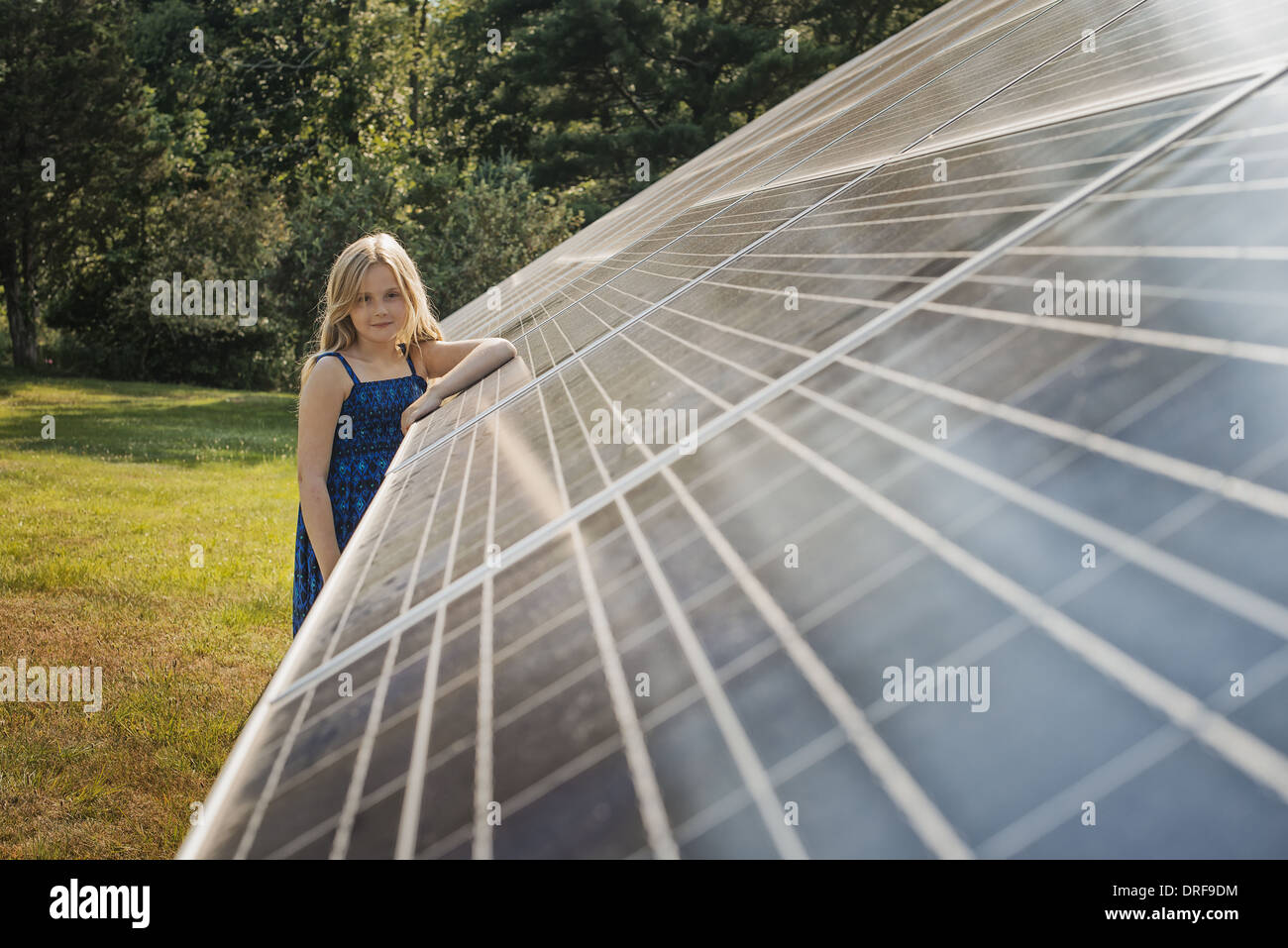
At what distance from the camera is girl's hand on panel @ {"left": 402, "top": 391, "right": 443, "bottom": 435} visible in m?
4.16

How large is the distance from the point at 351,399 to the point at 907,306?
89.3 inches

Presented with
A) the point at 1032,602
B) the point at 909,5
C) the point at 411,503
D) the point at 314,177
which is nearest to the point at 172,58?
the point at 314,177

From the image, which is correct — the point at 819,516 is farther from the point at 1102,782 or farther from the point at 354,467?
the point at 354,467

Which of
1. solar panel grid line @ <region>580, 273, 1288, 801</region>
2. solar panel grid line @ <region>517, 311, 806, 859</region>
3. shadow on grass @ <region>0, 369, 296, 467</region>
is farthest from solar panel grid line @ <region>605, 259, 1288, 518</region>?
shadow on grass @ <region>0, 369, 296, 467</region>

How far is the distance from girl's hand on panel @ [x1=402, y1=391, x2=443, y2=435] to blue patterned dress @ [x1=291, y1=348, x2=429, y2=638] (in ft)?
0.38

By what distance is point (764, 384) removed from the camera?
91.0 inches

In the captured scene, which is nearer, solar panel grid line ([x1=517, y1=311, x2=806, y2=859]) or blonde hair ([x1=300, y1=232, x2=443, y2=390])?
solar panel grid line ([x1=517, y1=311, x2=806, y2=859])

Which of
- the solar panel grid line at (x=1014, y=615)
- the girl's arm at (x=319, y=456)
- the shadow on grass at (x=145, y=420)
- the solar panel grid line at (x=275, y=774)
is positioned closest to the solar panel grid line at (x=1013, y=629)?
the solar panel grid line at (x=1014, y=615)

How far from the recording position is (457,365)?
4727 mm

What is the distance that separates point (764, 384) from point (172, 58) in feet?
117

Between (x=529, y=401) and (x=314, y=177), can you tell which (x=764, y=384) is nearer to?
(x=529, y=401)

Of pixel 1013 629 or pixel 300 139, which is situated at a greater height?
pixel 300 139

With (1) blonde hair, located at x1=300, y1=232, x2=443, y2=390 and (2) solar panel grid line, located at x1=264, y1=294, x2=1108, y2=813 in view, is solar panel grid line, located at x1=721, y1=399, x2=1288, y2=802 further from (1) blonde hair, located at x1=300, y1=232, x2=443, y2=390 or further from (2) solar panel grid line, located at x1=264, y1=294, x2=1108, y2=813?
(1) blonde hair, located at x1=300, y1=232, x2=443, y2=390

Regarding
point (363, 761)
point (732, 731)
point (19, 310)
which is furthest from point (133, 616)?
point (19, 310)
